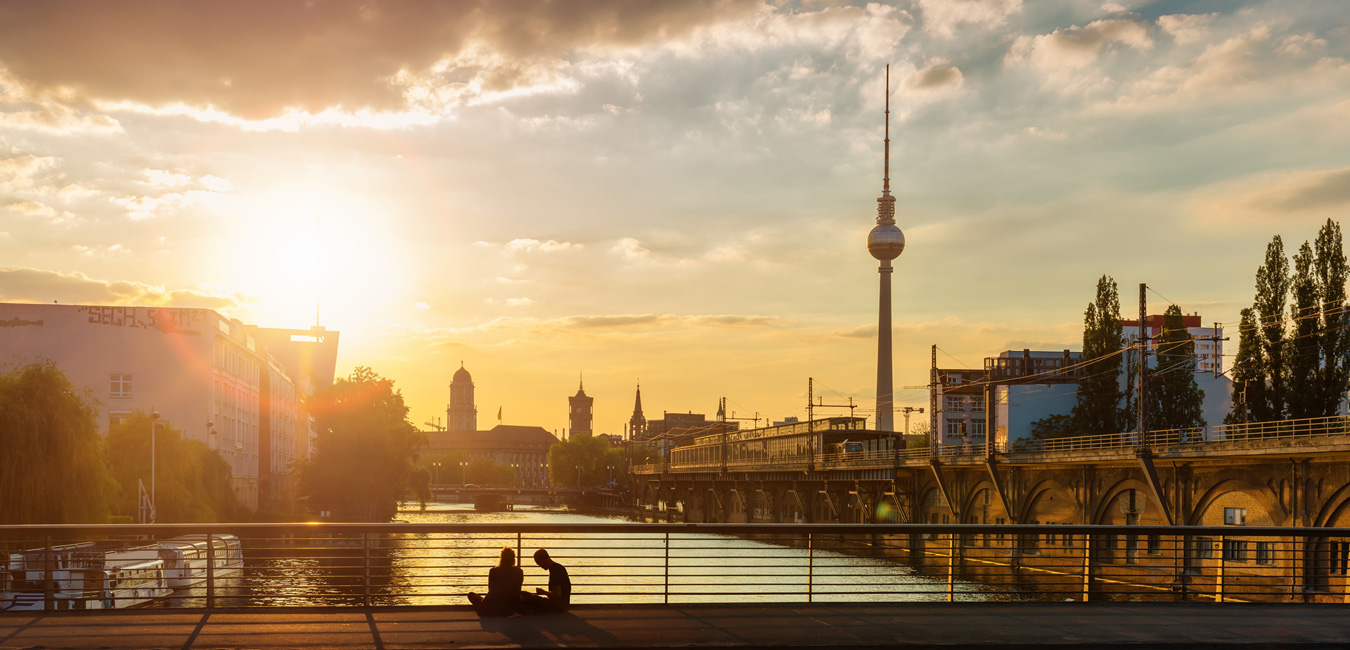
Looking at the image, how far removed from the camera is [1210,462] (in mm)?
51094

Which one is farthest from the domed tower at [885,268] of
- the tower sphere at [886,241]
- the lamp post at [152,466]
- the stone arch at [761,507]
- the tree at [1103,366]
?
the lamp post at [152,466]

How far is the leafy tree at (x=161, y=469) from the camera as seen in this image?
5741 centimetres

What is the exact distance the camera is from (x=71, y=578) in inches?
922

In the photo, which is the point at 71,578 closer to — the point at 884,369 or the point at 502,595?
the point at 502,595

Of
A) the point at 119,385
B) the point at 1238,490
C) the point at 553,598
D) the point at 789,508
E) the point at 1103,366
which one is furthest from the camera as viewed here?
the point at 789,508

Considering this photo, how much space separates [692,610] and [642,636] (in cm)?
188

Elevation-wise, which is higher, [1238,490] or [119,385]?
[119,385]

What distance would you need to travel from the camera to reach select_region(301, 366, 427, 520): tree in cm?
8931

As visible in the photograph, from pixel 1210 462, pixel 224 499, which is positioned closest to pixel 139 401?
pixel 224 499

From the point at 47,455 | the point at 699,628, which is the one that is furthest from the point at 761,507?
the point at 699,628

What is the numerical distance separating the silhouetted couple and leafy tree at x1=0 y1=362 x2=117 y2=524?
34.6 meters

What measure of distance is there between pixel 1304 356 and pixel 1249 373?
2767mm

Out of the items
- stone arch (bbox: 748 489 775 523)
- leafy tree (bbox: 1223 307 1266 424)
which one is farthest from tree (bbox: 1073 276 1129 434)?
stone arch (bbox: 748 489 775 523)

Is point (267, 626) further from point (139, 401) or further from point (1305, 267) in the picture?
point (139, 401)
